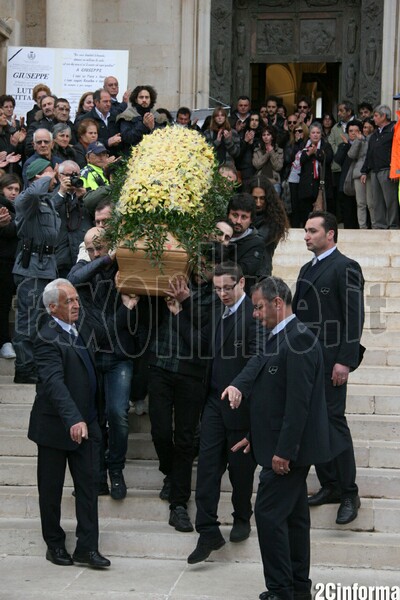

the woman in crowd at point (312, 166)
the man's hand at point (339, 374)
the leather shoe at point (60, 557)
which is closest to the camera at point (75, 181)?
the man's hand at point (339, 374)

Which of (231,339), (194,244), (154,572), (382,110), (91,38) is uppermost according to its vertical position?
(91,38)

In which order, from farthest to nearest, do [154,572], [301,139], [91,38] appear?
[91,38], [301,139], [154,572]

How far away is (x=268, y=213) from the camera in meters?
9.72

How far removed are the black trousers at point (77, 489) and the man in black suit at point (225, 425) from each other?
70 centimetres

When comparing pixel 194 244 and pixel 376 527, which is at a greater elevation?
pixel 194 244

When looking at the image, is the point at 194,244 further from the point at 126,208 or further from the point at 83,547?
the point at 83,547

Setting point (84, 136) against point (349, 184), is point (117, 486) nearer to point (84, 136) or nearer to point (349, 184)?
point (84, 136)

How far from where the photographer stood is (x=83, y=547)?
26.0 ft

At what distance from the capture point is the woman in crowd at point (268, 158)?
15.0m

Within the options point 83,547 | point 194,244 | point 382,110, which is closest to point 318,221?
point 194,244

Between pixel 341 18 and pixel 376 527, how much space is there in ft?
41.6

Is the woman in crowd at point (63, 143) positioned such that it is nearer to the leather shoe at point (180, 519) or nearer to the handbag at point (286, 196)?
the handbag at point (286, 196)

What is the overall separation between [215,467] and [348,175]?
8.08 meters

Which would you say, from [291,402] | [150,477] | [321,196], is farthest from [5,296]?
[321,196]
